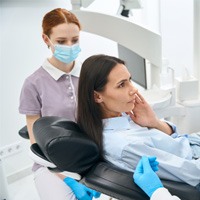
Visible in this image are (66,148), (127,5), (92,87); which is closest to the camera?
(66,148)

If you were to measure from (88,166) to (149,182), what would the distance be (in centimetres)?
20

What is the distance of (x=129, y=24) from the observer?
1696mm

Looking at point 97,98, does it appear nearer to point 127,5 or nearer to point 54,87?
point 54,87

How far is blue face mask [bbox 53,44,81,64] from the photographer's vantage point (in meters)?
1.46

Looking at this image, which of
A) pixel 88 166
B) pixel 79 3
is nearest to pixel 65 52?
pixel 79 3

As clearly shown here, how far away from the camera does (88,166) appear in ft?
3.12

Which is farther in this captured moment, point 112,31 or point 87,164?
point 112,31

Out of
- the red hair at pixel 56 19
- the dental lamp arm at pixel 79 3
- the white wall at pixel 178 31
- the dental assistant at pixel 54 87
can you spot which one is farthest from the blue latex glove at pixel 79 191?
the white wall at pixel 178 31

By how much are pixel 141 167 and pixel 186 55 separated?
201cm

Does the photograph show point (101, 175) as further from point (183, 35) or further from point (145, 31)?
point (183, 35)

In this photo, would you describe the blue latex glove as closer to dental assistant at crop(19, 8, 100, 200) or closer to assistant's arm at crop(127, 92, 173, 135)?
dental assistant at crop(19, 8, 100, 200)

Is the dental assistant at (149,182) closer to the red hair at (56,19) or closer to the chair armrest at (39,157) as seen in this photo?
the chair armrest at (39,157)

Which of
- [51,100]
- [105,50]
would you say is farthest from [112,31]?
[105,50]

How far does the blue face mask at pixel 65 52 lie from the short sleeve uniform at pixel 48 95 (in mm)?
64
